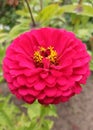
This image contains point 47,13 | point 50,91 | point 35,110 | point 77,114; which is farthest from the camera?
point 77,114

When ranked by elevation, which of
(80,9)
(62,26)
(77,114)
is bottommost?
(77,114)

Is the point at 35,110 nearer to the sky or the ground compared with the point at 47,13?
nearer to the ground

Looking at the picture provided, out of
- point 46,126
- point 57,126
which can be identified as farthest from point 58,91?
point 57,126

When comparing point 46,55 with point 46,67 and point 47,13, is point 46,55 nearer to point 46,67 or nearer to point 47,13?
point 46,67

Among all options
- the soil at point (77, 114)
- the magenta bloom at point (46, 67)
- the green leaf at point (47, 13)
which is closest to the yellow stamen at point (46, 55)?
the magenta bloom at point (46, 67)

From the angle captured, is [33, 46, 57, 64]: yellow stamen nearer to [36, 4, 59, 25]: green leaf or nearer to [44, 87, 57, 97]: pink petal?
[44, 87, 57, 97]: pink petal

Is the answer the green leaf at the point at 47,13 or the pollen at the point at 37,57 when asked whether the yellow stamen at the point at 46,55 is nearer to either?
the pollen at the point at 37,57

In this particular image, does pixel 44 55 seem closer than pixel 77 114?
Yes

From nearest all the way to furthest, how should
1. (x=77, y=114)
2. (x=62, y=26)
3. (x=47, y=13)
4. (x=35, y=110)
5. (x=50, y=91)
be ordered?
(x=50, y=91), (x=35, y=110), (x=47, y=13), (x=77, y=114), (x=62, y=26)

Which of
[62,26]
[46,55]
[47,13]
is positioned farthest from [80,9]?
[46,55]
